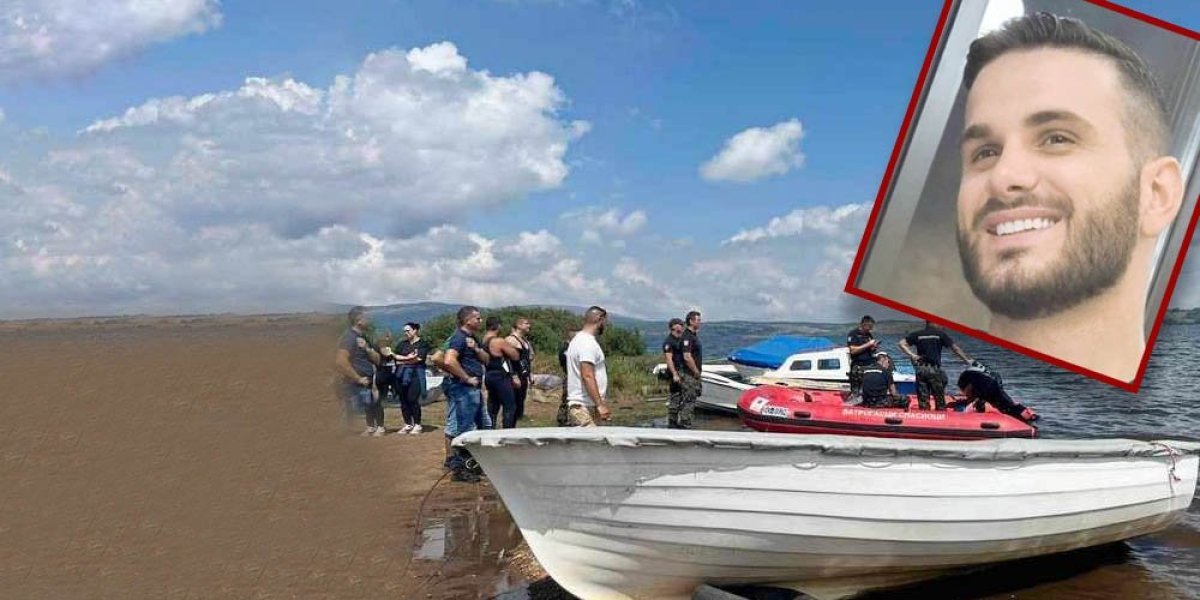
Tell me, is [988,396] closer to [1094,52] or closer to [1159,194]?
[1159,194]

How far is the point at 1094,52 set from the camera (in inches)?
310

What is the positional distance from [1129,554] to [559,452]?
4.86 metres

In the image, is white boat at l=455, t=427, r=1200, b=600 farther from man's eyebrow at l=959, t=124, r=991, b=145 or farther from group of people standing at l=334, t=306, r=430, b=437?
group of people standing at l=334, t=306, r=430, b=437

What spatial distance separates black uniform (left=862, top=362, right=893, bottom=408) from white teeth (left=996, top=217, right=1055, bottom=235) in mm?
2616

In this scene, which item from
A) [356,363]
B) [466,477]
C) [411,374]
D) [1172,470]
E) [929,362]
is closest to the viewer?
[1172,470]

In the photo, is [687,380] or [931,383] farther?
[931,383]

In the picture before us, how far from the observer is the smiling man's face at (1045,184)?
752 centimetres

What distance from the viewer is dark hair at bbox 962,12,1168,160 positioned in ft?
24.5

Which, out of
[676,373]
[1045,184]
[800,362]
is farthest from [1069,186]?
[800,362]

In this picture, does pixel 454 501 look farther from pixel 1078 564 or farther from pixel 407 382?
pixel 1078 564

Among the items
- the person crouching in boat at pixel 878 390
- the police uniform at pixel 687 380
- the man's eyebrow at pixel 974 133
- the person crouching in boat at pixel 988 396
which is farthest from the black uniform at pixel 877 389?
the man's eyebrow at pixel 974 133

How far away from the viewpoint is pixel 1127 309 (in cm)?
712

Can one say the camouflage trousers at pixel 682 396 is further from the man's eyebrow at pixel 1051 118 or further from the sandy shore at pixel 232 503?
the man's eyebrow at pixel 1051 118

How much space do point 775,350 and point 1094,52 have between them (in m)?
10.7
